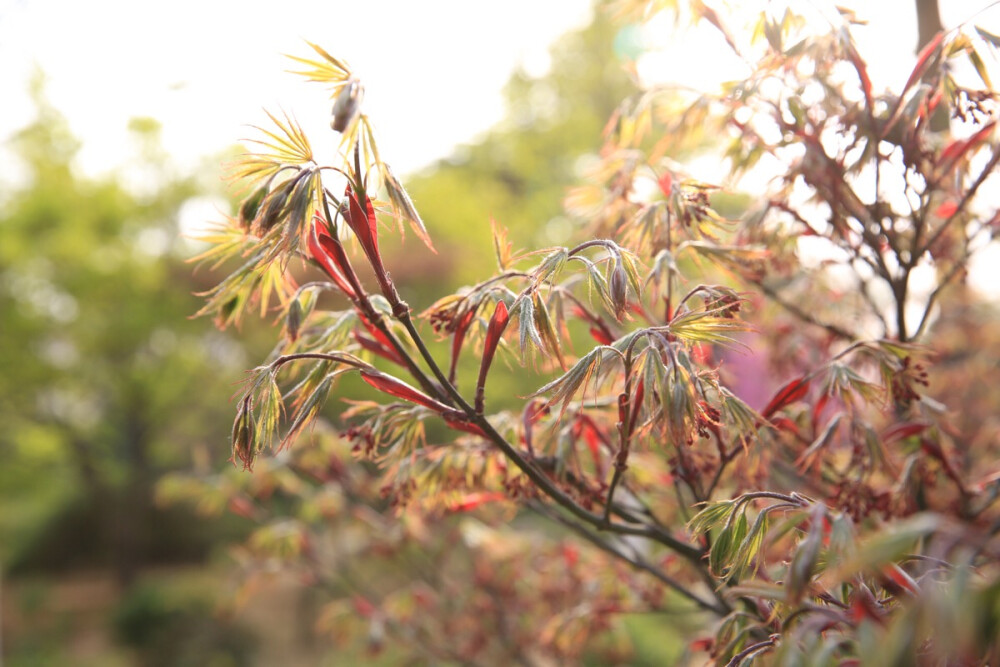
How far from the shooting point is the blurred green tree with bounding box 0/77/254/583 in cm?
729

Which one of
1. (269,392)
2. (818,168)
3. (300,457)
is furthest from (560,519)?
(300,457)

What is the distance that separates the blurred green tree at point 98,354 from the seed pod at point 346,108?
6.97 meters

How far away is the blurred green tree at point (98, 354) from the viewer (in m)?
7.29

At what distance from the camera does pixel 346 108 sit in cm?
85

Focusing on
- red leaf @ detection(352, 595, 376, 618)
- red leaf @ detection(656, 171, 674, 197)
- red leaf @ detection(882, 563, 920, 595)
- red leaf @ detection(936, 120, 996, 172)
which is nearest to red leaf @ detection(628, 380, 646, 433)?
red leaf @ detection(882, 563, 920, 595)

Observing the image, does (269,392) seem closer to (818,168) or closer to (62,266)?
(818,168)

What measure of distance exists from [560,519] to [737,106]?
36.2 inches

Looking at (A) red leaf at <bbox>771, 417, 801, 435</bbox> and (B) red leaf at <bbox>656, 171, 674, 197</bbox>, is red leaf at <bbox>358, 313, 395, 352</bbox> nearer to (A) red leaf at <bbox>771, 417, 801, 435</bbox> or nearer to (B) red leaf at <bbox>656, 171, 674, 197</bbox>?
(B) red leaf at <bbox>656, 171, 674, 197</bbox>

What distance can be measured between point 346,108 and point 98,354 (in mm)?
8602

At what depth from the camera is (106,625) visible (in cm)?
743

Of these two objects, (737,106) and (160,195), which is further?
(160,195)

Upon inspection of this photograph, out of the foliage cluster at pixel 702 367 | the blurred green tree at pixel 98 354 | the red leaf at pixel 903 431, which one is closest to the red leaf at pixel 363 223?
the foliage cluster at pixel 702 367

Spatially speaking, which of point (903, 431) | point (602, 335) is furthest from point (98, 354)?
point (903, 431)

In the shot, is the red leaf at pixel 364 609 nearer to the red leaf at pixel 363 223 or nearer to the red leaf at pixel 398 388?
the red leaf at pixel 398 388
